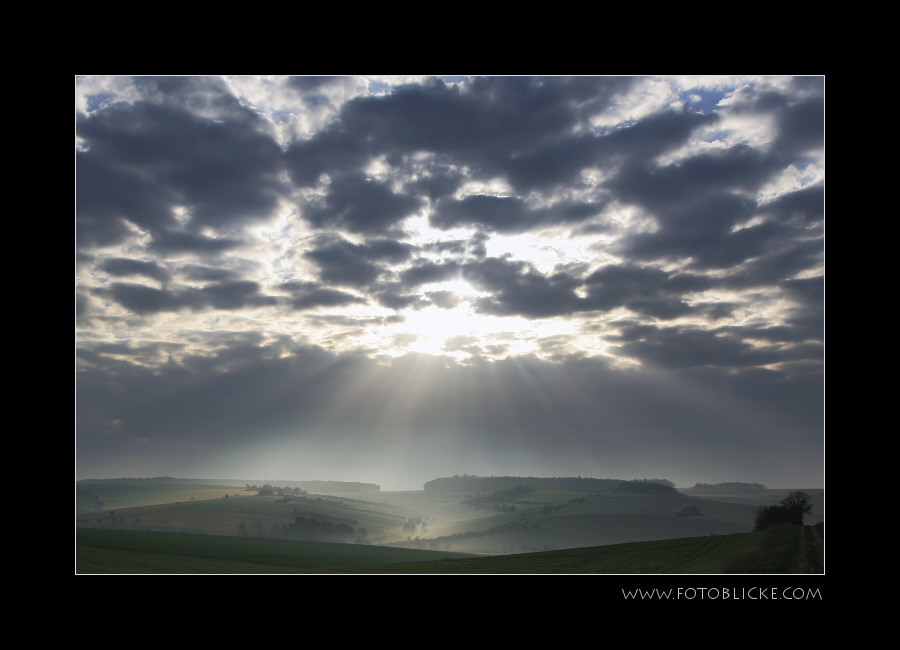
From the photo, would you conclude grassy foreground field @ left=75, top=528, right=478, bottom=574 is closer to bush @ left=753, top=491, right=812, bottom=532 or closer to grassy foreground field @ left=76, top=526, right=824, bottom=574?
grassy foreground field @ left=76, top=526, right=824, bottom=574

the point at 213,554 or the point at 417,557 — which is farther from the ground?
the point at 213,554

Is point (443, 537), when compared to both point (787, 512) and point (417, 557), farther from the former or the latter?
point (787, 512)

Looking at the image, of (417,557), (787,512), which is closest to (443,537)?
(417,557)

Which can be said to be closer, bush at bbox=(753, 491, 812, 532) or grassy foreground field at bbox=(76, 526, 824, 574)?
grassy foreground field at bbox=(76, 526, 824, 574)

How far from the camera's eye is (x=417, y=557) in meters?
40.9

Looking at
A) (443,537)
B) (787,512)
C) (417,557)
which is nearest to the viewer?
(787,512)

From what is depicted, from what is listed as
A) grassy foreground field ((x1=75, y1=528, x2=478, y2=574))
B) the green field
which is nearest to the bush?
the green field

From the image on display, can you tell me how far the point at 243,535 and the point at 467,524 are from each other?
36905 mm

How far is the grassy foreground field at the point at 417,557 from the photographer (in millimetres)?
20281

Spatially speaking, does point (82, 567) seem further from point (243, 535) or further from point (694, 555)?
point (694, 555)

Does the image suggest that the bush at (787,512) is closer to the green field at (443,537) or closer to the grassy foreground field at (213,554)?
the green field at (443,537)

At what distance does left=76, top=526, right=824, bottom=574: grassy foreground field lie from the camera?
2028cm
